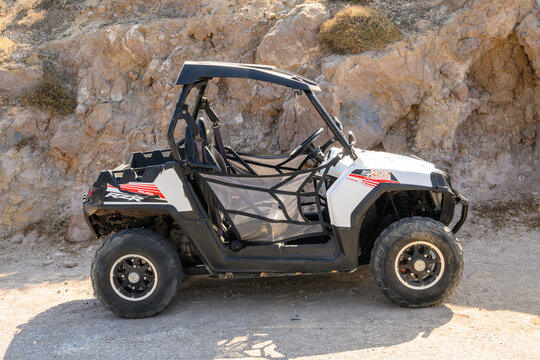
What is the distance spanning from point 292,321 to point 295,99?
4.84 meters

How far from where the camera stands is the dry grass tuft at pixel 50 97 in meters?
10.7

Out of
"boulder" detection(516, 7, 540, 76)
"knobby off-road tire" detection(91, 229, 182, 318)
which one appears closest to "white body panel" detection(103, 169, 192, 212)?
"knobby off-road tire" detection(91, 229, 182, 318)

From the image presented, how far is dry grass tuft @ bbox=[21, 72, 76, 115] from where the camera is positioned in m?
10.7

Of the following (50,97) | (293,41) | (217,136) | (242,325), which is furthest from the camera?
(50,97)

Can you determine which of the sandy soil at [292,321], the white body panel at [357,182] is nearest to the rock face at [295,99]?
the sandy soil at [292,321]

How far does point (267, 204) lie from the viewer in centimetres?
573

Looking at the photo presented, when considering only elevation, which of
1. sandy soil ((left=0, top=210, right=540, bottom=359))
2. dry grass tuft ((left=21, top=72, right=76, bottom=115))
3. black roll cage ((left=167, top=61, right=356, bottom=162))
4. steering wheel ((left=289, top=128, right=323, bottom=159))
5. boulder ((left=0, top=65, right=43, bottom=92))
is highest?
boulder ((left=0, top=65, right=43, bottom=92))

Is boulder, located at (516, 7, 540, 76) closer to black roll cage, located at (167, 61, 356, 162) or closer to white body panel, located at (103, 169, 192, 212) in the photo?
black roll cage, located at (167, 61, 356, 162)

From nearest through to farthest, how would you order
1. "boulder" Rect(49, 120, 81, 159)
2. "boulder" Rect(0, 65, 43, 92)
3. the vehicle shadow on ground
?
1. the vehicle shadow on ground
2. "boulder" Rect(49, 120, 81, 159)
3. "boulder" Rect(0, 65, 43, 92)

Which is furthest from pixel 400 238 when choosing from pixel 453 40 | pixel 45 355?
pixel 453 40

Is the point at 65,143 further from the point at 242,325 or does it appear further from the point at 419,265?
the point at 419,265

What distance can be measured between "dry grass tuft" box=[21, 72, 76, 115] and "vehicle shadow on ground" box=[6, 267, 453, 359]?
521 centimetres

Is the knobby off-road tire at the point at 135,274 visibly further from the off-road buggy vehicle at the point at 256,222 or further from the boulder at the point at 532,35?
the boulder at the point at 532,35

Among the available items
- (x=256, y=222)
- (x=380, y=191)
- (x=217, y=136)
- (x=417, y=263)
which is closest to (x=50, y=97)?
(x=217, y=136)
